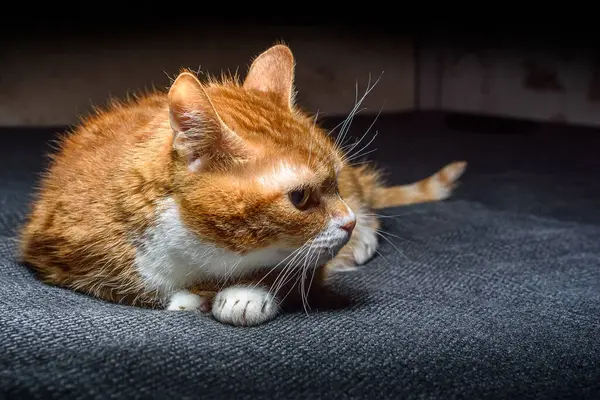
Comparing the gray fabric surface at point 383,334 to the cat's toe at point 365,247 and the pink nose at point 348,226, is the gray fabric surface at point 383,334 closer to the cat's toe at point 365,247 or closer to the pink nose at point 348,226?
the cat's toe at point 365,247

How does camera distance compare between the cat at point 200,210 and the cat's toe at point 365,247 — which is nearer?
the cat at point 200,210

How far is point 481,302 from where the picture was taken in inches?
46.4

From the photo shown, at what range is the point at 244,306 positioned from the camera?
993mm

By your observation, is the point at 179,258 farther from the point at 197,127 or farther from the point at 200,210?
the point at 197,127

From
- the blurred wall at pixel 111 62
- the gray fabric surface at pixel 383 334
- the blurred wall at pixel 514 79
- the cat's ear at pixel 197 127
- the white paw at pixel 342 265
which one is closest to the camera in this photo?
the gray fabric surface at pixel 383 334

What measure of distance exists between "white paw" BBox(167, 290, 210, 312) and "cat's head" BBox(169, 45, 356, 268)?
5.4 inches

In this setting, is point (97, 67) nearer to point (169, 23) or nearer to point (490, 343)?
point (169, 23)

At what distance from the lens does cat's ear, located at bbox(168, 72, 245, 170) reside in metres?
0.90

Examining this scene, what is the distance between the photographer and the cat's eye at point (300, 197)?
99cm

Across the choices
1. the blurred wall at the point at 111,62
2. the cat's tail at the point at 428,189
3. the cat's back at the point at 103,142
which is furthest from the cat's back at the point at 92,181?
the blurred wall at the point at 111,62

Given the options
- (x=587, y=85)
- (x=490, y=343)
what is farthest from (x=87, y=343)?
(x=587, y=85)

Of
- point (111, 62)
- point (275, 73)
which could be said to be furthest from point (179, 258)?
point (111, 62)

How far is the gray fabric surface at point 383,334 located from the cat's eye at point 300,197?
0.18 m

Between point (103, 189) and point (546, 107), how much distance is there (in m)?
3.03
